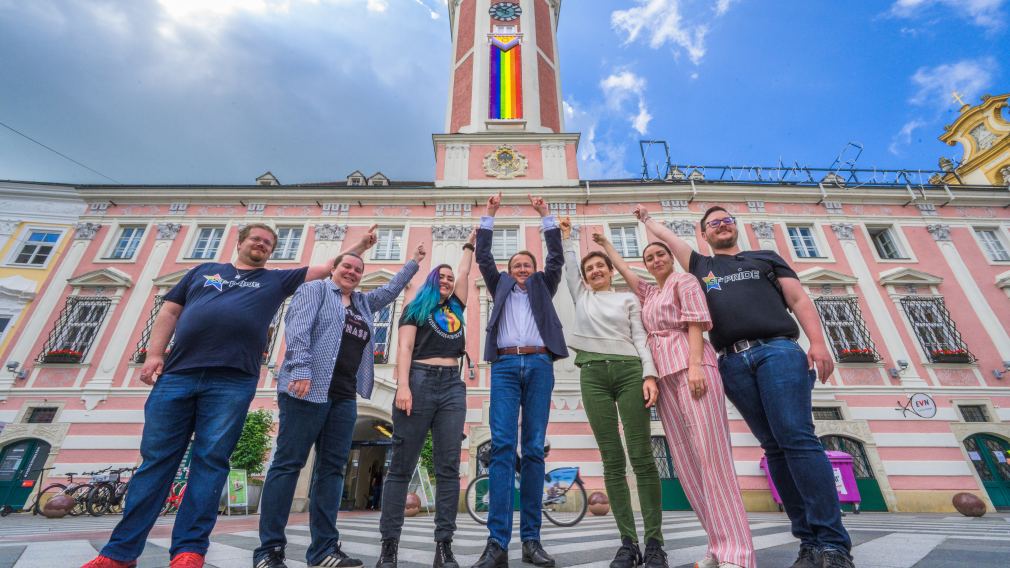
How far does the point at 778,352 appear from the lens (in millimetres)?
2285

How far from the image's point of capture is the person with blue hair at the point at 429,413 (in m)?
2.35

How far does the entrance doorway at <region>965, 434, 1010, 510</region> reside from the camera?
1032 centimetres

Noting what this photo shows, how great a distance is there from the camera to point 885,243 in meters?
14.6

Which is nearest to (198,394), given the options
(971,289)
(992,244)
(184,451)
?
(184,451)

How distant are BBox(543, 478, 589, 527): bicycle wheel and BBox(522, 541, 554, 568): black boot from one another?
4200mm

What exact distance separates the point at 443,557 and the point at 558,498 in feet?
16.7

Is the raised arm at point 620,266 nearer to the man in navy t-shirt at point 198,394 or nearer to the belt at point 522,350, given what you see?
the belt at point 522,350

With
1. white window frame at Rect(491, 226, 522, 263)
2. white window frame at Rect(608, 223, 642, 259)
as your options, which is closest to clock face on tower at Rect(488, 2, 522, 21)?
white window frame at Rect(491, 226, 522, 263)

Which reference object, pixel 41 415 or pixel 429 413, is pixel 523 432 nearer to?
pixel 429 413

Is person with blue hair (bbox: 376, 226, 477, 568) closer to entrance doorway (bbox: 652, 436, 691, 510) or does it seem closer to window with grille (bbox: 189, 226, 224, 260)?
entrance doorway (bbox: 652, 436, 691, 510)

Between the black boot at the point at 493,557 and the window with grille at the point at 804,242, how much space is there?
15307 millimetres

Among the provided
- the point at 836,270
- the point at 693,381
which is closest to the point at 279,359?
the point at 693,381

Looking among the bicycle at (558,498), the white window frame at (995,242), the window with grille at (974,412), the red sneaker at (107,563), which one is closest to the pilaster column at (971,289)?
the white window frame at (995,242)

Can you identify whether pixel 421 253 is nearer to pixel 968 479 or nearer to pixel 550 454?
pixel 550 454
